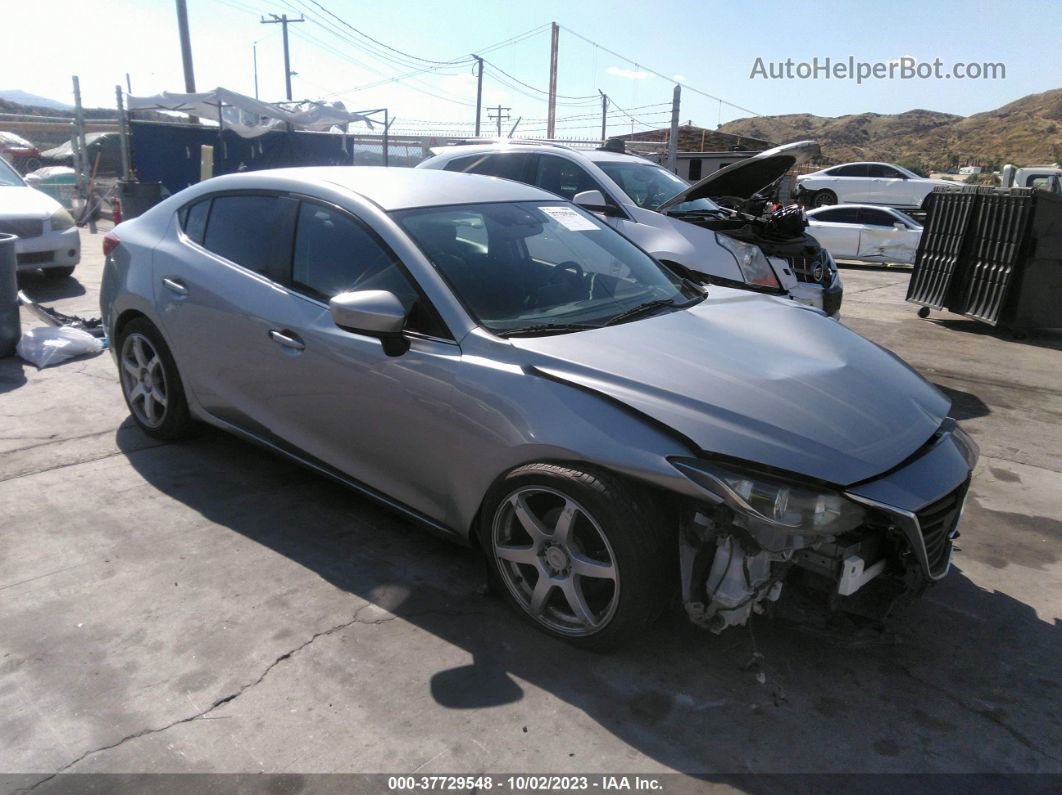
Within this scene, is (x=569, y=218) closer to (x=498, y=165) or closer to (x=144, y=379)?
(x=144, y=379)

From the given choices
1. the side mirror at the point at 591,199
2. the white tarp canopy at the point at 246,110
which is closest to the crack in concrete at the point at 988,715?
the side mirror at the point at 591,199

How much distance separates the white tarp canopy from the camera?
17.7 m

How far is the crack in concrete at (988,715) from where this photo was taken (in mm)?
2567

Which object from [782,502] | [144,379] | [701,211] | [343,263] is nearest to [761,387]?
[782,502]

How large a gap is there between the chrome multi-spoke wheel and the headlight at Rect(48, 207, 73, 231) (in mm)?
8152

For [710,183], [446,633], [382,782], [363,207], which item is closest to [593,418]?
[446,633]

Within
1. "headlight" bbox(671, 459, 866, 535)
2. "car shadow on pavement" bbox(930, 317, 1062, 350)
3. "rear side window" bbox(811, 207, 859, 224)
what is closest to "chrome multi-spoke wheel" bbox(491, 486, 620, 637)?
"headlight" bbox(671, 459, 866, 535)

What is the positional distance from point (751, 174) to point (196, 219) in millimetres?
4580

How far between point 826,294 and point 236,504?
506cm

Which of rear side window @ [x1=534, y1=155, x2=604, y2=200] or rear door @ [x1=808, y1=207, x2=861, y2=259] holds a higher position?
rear side window @ [x1=534, y1=155, x2=604, y2=200]

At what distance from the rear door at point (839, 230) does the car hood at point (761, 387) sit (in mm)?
13531

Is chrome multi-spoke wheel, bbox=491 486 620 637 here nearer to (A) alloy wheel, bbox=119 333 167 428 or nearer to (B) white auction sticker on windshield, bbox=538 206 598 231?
Answer: (B) white auction sticker on windshield, bbox=538 206 598 231

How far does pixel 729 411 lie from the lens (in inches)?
107

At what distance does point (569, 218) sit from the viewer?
4.20 meters
